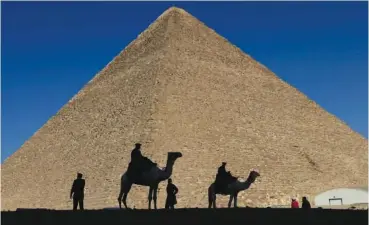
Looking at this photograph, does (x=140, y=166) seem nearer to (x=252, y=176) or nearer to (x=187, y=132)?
(x=252, y=176)

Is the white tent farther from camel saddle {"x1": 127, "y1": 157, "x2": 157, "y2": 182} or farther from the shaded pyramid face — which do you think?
camel saddle {"x1": 127, "y1": 157, "x2": 157, "y2": 182}

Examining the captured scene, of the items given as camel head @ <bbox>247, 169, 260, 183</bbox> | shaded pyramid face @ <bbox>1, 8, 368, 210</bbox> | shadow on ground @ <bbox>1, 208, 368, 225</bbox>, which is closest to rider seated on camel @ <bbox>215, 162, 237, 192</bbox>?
camel head @ <bbox>247, 169, 260, 183</bbox>

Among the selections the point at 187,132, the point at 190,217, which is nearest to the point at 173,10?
the point at 187,132

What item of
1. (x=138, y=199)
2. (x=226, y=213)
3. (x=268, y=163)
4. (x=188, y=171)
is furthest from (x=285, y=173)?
(x=226, y=213)

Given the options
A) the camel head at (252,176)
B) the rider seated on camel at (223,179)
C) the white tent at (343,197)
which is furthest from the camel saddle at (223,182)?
the white tent at (343,197)

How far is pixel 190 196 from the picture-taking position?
3606cm

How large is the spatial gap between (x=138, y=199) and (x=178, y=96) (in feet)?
44.5

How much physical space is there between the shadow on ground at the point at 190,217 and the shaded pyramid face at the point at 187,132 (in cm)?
2283

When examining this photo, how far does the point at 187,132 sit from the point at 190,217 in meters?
32.0

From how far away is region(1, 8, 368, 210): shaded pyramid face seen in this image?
131 feet

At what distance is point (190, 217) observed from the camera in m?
10.8

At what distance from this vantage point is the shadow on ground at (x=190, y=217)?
35.2ft

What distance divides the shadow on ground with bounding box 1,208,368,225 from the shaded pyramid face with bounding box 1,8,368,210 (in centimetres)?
2283

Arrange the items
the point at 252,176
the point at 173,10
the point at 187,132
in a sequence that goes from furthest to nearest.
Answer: the point at 173,10 → the point at 187,132 → the point at 252,176
